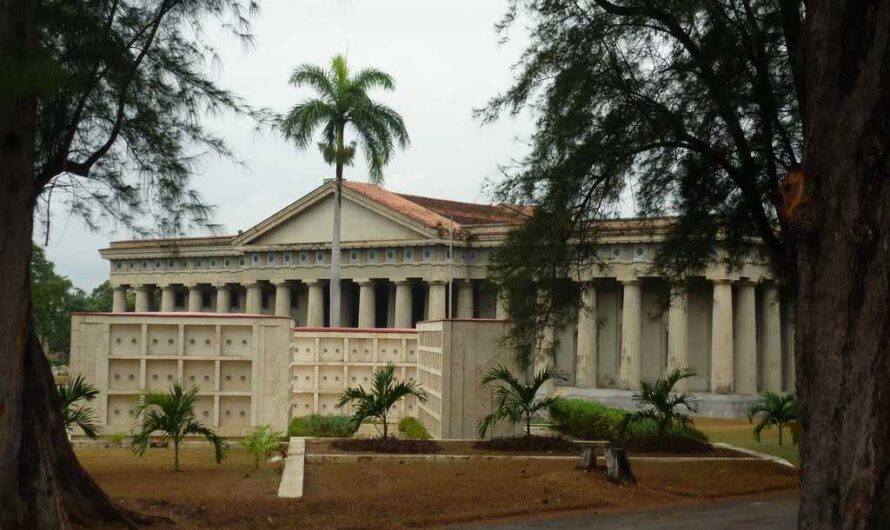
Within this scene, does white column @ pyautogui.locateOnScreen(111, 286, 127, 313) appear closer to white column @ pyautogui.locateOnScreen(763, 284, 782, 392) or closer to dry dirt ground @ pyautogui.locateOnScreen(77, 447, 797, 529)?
white column @ pyautogui.locateOnScreen(763, 284, 782, 392)

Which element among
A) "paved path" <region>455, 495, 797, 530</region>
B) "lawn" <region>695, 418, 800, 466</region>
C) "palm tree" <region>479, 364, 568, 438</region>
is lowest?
"lawn" <region>695, 418, 800, 466</region>

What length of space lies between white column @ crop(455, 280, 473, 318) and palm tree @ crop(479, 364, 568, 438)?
28.1 meters

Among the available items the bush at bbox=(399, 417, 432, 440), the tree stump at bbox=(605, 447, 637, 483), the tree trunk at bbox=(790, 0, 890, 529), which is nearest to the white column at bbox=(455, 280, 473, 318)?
the bush at bbox=(399, 417, 432, 440)

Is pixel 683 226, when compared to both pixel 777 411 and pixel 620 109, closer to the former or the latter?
pixel 620 109

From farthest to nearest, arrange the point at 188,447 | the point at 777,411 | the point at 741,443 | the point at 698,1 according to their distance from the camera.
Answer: the point at 741,443 → the point at 777,411 → the point at 188,447 → the point at 698,1

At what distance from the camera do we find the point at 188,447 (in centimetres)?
1883

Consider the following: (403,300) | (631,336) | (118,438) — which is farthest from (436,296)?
(118,438)

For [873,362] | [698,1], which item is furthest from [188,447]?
[873,362]

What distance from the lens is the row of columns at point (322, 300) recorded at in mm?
47812

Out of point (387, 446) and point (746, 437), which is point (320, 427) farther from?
point (746, 437)

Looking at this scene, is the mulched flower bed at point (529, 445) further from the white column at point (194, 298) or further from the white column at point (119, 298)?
the white column at point (119, 298)

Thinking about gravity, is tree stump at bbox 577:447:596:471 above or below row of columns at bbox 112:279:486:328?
below

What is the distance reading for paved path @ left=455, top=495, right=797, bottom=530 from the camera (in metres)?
11.0

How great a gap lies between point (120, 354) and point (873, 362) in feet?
53.1
